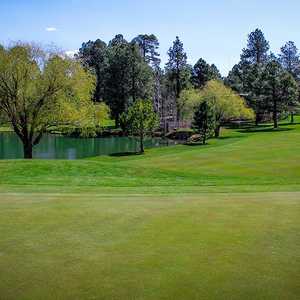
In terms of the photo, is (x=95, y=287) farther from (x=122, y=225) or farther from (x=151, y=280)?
(x=122, y=225)

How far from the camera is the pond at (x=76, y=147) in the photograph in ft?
186

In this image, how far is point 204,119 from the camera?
225 feet

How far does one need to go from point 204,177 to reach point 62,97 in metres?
16.7

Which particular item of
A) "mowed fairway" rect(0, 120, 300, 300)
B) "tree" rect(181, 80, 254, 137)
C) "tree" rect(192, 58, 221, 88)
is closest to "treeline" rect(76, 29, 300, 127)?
"tree" rect(192, 58, 221, 88)

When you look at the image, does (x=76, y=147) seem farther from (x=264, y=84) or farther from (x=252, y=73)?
(x=252, y=73)

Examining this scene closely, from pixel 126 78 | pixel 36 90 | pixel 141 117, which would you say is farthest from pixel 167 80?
pixel 36 90

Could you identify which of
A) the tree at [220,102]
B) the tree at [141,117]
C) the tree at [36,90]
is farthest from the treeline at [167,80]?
the tree at [36,90]

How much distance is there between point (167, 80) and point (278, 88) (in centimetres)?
3542

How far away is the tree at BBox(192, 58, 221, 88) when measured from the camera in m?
122

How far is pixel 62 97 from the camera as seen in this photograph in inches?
1473

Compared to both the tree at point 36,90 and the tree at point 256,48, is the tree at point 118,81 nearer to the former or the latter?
the tree at point 256,48

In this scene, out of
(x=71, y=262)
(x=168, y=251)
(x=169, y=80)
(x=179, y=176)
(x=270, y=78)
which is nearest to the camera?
(x=71, y=262)

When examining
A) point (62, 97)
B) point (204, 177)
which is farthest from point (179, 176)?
point (62, 97)

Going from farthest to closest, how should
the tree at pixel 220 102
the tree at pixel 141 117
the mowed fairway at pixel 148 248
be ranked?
the tree at pixel 220 102
the tree at pixel 141 117
the mowed fairway at pixel 148 248
